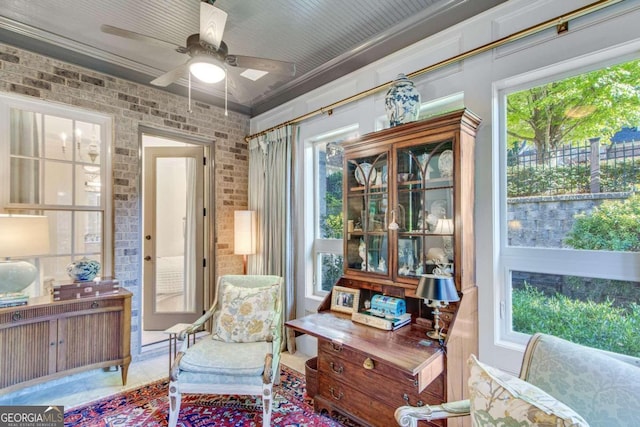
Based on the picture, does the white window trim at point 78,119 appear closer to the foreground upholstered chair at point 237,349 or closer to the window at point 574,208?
the foreground upholstered chair at point 237,349

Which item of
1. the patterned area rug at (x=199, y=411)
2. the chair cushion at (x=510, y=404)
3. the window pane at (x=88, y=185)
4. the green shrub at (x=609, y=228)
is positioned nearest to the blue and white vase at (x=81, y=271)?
the window pane at (x=88, y=185)

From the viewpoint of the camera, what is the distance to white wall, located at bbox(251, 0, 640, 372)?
5.24 feet

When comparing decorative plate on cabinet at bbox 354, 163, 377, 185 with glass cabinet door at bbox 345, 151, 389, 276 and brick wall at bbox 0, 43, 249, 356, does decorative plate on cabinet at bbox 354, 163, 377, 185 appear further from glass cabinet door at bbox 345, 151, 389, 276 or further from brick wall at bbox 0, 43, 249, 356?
brick wall at bbox 0, 43, 249, 356

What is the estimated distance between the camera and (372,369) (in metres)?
1.87

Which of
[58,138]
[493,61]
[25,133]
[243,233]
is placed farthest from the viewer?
[243,233]

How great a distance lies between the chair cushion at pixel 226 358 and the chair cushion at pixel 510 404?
1.38 meters

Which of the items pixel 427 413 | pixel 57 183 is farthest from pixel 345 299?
pixel 57 183

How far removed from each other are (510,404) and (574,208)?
52.2 inches

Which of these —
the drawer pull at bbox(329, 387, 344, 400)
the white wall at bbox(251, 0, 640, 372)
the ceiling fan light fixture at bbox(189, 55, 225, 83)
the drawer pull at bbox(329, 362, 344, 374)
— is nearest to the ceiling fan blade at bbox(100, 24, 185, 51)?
the ceiling fan light fixture at bbox(189, 55, 225, 83)

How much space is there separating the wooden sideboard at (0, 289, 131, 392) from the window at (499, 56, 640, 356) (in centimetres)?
292

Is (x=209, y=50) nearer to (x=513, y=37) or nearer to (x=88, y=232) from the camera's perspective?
(x=513, y=37)

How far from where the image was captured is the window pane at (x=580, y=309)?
1.59 metres

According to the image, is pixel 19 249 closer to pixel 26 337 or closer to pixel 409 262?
pixel 26 337

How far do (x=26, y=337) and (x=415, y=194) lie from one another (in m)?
2.91
